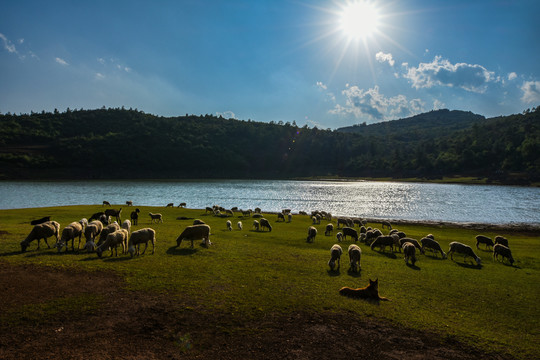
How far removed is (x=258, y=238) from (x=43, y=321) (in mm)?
16861

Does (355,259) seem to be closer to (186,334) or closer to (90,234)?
(186,334)

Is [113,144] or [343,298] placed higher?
[113,144]

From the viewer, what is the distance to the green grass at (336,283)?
10.7 m

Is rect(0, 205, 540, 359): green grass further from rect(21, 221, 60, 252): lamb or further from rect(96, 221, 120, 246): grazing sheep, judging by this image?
rect(96, 221, 120, 246): grazing sheep

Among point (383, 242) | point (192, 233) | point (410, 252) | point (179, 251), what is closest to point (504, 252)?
point (410, 252)

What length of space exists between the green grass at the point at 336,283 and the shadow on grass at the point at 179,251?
6 centimetres

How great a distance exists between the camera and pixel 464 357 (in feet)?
28.7

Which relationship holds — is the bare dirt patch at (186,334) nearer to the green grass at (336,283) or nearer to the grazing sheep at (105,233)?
the green grass at (336,283)

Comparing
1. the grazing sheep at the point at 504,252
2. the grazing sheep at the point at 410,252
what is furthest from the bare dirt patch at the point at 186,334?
the grazing sheep at the point at 504,252

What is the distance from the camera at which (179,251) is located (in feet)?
59.1

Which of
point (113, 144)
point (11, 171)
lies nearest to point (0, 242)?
point (11, 171)

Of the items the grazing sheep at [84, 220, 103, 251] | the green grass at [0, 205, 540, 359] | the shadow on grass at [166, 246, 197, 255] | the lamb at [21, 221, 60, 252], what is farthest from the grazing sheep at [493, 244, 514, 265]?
the lamb at [21, 221, 60, 252]

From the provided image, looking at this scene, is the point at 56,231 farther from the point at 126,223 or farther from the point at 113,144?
the point at 113,144

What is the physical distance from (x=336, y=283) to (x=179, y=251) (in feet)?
31.5
